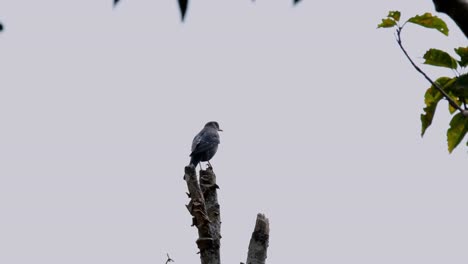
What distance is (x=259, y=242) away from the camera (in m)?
5.29

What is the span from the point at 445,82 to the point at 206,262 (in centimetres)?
288

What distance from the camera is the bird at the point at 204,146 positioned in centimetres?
1264

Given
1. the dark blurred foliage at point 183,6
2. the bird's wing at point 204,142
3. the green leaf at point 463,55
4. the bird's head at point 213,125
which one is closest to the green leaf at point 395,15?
the green leaf at point 463,55

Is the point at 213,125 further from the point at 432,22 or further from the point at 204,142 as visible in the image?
the point at 432,22

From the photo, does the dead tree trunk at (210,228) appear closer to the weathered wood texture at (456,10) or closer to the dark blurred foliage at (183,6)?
the weathered wood texture at (456,10)

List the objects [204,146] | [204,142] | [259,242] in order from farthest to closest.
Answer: [204,142] < [204,146] < [259,242]

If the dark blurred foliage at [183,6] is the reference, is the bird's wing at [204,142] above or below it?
above

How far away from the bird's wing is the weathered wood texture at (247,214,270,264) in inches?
287

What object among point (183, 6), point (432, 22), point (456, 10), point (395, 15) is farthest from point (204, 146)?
point (183, 6)

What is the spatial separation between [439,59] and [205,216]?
9.46 feet

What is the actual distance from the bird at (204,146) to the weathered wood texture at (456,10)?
35.8 feet

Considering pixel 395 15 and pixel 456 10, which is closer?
pixel 456 10

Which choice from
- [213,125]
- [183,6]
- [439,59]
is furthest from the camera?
[213,125]

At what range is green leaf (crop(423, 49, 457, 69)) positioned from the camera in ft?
9.41
